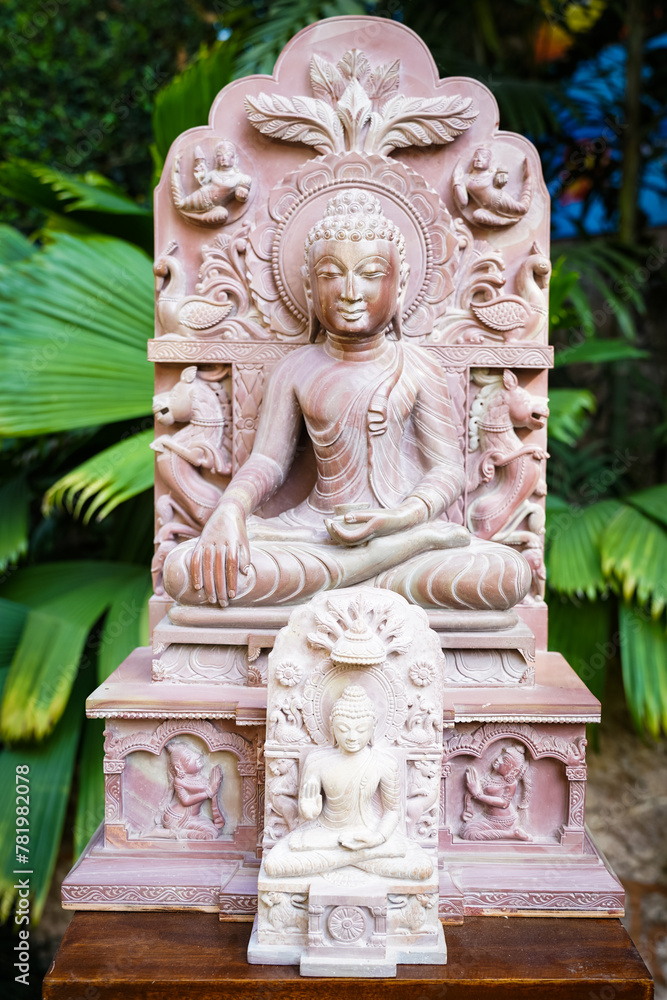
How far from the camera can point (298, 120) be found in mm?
3439

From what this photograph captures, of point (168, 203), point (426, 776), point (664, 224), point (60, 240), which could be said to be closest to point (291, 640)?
point (426, 776)

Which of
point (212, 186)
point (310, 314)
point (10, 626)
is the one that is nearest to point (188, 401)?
point (310, 314)

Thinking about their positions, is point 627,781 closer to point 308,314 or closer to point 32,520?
point 308,314

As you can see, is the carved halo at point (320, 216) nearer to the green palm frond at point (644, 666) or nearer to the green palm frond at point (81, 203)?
the green palm frond at point (81, 203)

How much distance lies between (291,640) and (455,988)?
100 cm

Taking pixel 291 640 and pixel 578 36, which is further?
pixel 578 36

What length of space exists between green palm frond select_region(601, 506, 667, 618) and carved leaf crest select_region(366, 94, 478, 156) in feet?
5.82

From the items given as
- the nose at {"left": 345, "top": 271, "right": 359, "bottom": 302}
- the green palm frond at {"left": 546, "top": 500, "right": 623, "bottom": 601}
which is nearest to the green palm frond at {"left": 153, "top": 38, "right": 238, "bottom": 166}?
the nose at {"left": 345, "top": 271, "right": 359, "bottom": 302}

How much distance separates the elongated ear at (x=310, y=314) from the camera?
329 cm

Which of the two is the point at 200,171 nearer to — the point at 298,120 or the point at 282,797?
the point at 298,120

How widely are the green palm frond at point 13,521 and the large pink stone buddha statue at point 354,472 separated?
4.03 feet

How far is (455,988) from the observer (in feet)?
7.39

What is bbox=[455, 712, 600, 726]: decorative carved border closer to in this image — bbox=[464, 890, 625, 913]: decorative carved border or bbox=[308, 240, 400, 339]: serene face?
bbox=[464, 890, 625, 913]: decorative carved border

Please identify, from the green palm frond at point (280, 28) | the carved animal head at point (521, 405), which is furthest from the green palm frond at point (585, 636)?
the green palm frond at point (280, 28)
